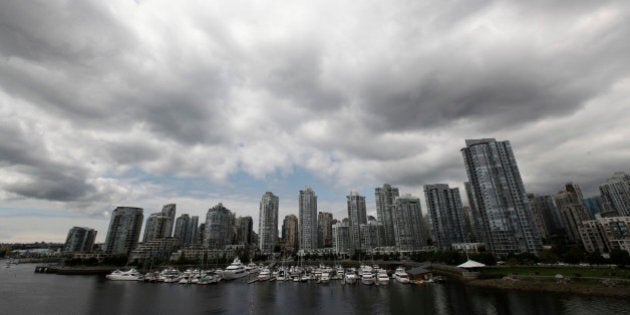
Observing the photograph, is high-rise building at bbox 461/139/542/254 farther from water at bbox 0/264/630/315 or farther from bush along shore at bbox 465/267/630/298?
water at bbox 0/264/630/315

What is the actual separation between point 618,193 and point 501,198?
122 m

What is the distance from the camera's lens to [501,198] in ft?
493

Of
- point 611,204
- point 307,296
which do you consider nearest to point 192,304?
point 307,296

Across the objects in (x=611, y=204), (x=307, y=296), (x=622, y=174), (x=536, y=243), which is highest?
(x=622, y=174)

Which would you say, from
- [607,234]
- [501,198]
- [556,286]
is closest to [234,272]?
[556,286]

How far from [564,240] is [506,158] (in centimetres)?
10069

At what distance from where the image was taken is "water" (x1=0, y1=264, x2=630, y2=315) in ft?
167

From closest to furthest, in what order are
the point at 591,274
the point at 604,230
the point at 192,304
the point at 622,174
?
the point at 192,304, the point at 591,274, the point at 604,230, the point at 622,174

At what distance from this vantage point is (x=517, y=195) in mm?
148750

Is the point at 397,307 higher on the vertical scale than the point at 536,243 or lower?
lower

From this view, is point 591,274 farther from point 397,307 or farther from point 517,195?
point 517,195

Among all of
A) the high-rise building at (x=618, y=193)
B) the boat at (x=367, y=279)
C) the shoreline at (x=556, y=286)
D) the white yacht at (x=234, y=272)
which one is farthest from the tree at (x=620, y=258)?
the high-rise building at (x=618, y=193)

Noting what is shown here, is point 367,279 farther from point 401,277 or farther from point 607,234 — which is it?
point 607,234

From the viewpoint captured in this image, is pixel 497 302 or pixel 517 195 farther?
pixel 517 195
